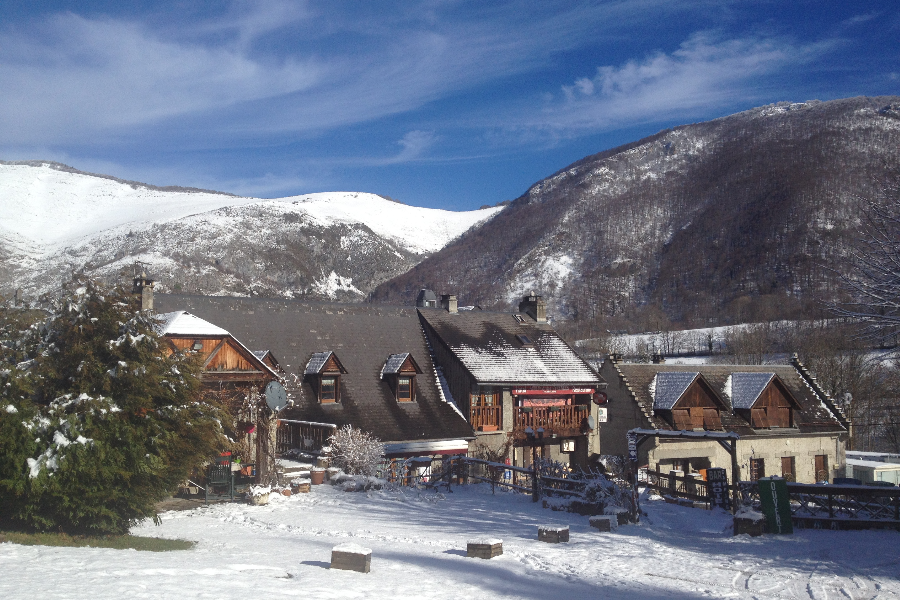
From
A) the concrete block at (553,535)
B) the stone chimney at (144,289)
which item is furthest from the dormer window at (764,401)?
the stone chimney at (144,289)

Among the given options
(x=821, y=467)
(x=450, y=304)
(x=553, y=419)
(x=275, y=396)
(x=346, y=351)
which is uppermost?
(x=450, y=304)

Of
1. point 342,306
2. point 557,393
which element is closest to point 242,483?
point 342,306

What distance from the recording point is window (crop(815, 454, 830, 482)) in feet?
110

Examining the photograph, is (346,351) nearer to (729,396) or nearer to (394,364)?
(394,364)

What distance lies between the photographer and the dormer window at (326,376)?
27547mm

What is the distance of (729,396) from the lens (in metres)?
33.7

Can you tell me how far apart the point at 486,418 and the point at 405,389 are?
3911 millimetres

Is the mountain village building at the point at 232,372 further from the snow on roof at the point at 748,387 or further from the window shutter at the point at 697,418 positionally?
the snow on roof at the point at 748,387

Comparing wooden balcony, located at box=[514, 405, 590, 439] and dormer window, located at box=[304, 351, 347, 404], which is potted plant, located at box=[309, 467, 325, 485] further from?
wooden balcony, located at box=[514, 405, 590, 439]

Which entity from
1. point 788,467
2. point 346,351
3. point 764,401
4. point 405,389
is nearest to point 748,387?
point 764,401

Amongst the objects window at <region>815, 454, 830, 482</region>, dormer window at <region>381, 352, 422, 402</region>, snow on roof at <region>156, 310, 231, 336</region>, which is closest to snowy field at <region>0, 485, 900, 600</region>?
snow on roof at <region>156, 310, 231, 336</region>

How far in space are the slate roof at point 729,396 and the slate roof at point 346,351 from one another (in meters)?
9.47

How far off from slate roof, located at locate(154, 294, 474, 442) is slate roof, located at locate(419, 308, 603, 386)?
1739 millimetres

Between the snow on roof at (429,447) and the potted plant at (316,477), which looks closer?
the potted plant at (316,477)
